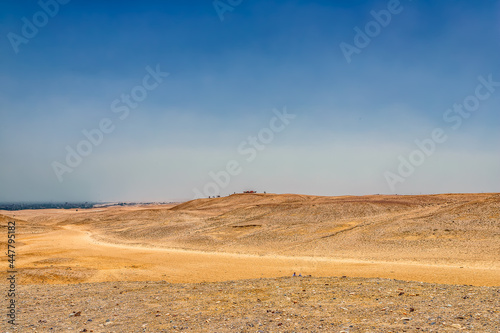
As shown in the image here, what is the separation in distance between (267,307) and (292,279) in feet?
14.6

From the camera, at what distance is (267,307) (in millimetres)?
10812

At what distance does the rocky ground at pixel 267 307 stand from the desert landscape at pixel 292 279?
0.11 ft

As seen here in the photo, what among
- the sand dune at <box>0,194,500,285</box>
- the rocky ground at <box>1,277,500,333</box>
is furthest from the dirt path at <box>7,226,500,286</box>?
the rocky ground at <box>1,277,500,333</box>

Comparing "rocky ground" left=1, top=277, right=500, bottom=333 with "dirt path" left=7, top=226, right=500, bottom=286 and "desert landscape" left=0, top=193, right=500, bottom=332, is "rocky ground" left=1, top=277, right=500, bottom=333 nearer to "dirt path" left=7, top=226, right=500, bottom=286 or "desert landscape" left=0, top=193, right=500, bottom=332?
"desert landscape" left=0, top=193, right=500, bottom=332

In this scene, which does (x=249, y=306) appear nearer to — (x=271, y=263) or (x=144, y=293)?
(x=144, y=293)

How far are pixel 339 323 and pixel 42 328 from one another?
7.61 m

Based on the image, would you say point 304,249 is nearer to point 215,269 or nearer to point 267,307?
point 215,269

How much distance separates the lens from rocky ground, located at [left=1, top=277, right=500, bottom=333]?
352 inches

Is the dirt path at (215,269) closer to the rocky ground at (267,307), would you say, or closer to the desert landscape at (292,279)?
the desert landscape at (292,279)

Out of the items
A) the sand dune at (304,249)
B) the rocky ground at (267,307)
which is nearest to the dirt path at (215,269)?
the sand dune at (304,249)

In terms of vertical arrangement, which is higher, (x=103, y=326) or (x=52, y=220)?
(x=52, y=220)

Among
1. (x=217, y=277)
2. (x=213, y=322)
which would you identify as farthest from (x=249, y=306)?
(x=217, y=277)

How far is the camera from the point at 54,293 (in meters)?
13.8

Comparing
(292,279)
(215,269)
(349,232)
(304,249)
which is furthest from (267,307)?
(349,232)
